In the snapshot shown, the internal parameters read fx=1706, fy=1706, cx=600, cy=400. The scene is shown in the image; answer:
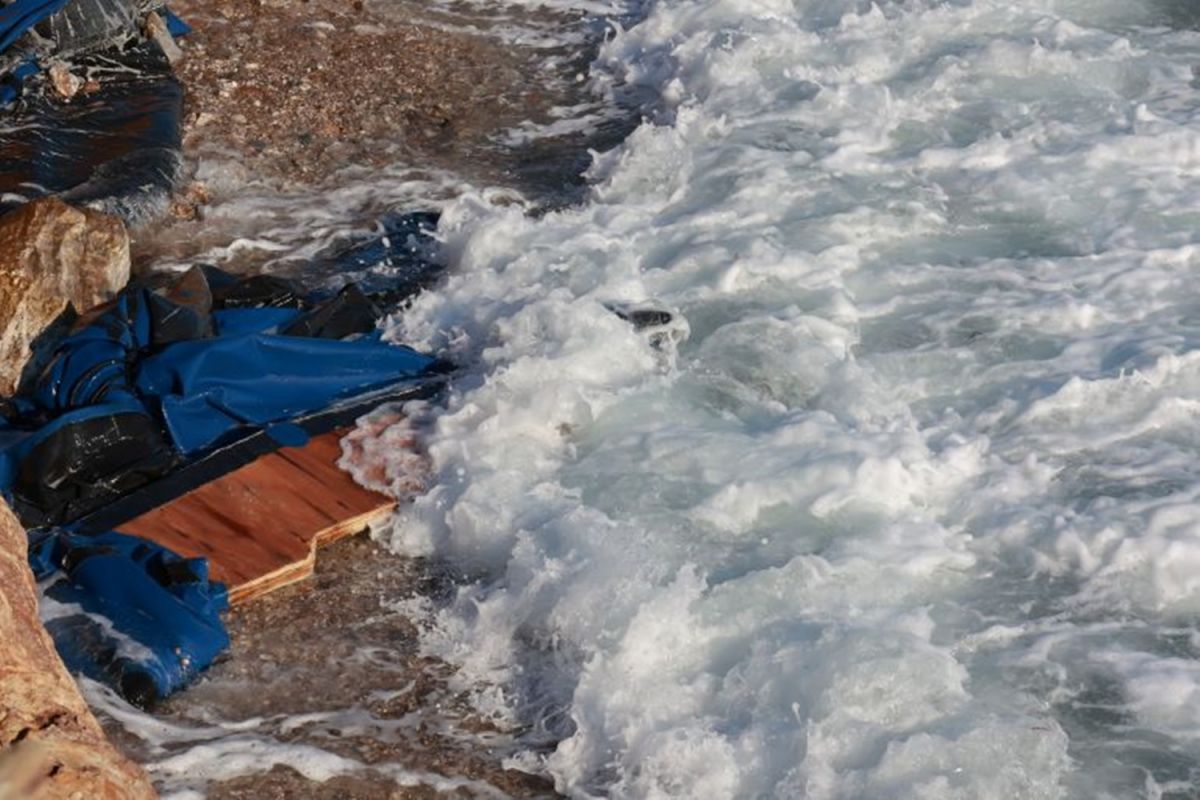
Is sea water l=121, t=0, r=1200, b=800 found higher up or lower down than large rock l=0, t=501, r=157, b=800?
lower down

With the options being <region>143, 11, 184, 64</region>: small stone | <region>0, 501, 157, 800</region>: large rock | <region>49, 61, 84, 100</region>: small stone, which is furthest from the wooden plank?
<region>143, 11, 184, 64</region>: small stone

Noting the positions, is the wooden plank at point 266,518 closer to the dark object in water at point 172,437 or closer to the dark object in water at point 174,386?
the dark object in water at point 172,437

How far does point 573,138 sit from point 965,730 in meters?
5.17

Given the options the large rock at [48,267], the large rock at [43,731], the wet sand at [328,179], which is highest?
the large rock at [43,731]

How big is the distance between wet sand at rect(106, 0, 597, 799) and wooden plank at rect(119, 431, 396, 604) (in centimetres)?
8

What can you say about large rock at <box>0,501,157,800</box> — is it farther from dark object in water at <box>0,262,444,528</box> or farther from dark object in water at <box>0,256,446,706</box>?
dark object in water at <box>0,262,444,528</box>

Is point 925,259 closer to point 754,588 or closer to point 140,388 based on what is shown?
point 754,588

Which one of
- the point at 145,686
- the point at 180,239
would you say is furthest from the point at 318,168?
the point at 145,686

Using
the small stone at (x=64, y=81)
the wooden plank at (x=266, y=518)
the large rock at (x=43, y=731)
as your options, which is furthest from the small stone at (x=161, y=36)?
the large rock at (x=43, y=731)

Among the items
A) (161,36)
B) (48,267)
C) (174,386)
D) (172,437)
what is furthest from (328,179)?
(172,437)

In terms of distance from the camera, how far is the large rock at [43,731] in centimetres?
384

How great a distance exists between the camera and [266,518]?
616 centimetres

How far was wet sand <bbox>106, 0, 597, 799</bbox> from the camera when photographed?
509 centimetres

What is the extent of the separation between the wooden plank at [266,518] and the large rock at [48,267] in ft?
4.02
